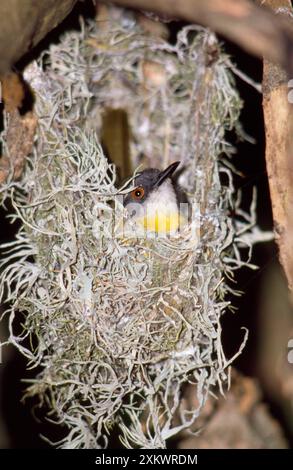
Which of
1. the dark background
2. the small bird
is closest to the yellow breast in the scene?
the small bird

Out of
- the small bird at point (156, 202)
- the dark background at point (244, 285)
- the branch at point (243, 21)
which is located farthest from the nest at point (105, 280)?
the branch at point (243, 21)

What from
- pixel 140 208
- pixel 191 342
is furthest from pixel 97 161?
pixel 191 342

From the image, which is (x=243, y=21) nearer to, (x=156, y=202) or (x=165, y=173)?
(x=165, y=173)

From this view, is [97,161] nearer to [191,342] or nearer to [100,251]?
[100,251]

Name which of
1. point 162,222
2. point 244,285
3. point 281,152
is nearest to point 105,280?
point 162,222

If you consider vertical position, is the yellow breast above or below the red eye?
below

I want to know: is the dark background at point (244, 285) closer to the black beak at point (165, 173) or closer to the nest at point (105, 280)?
the nest at point (105, 280)

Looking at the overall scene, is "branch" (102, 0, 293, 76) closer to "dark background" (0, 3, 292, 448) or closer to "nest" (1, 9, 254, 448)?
"nest" (1, 9, 254, 448)
